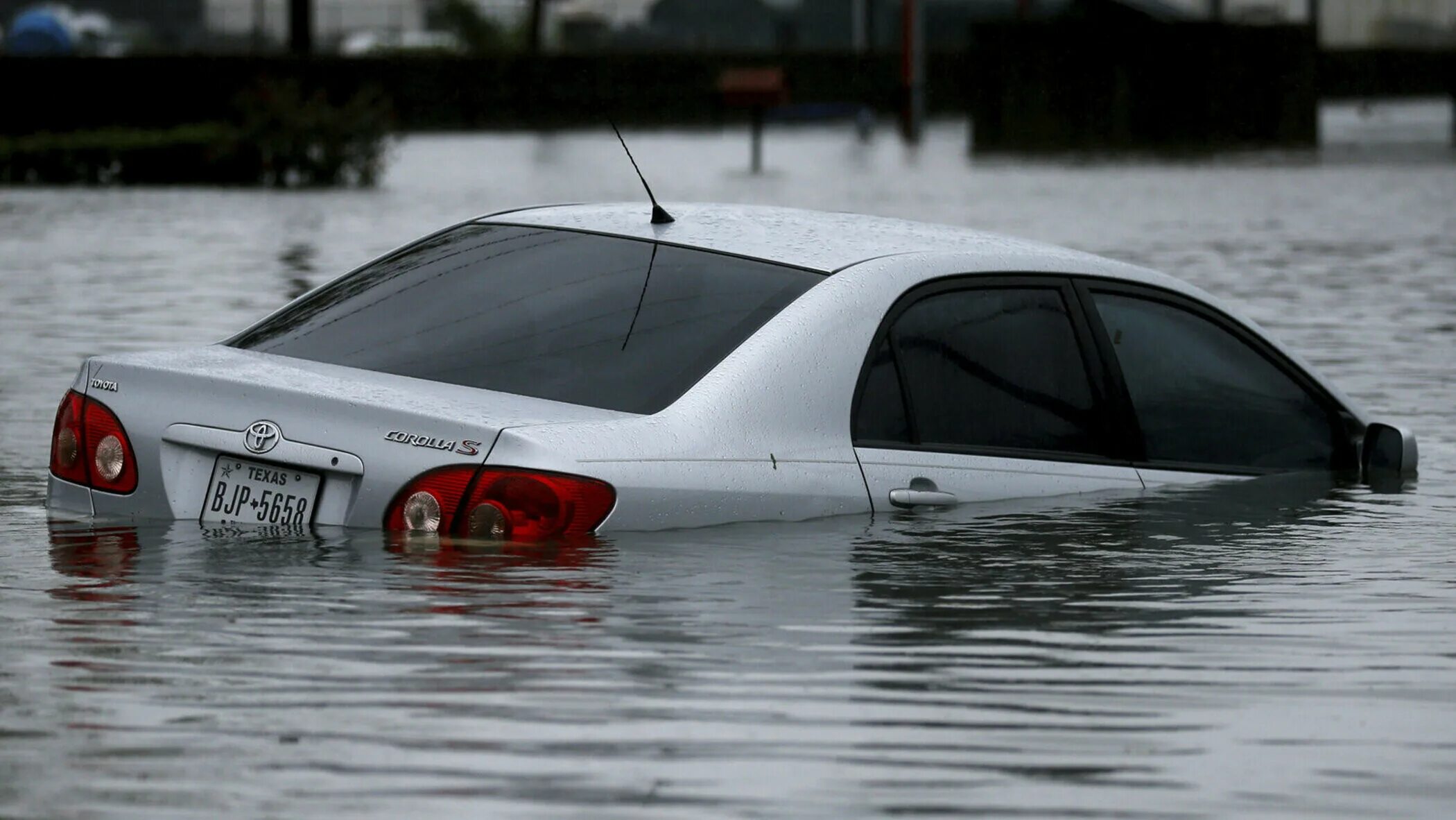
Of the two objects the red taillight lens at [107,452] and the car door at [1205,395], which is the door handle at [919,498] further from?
the red taillight lens at [107,452]

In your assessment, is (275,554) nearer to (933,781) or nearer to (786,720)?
(786,720)

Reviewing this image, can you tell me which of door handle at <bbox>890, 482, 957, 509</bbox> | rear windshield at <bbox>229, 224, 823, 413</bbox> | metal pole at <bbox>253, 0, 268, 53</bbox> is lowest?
door handle at <bbox>890, 482, 957, 509</bbox>

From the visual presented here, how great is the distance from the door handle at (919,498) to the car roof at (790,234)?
0.59 metres

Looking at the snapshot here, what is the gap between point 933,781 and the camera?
4.75 meters

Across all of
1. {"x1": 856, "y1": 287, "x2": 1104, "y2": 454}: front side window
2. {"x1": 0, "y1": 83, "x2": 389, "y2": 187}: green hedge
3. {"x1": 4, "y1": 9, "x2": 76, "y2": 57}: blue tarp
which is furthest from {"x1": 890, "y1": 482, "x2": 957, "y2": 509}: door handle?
{"x1": 4, "y1": 9, "x2": 76, "y2": 57}: blue tarp

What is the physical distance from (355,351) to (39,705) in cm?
186

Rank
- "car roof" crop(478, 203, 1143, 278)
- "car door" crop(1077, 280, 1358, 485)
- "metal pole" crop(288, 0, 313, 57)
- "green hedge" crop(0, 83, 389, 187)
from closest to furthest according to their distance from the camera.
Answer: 1. "car roof" crop(478, 203, 1143, 278)
2. "car door" crop(1077, 280, 1358, 485)
3. "green hedge" crop(0, 83, 389, 187)
4. "metal pole" crop(288, 0, 313, 57)

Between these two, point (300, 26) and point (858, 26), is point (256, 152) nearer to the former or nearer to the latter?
point (300, 26)

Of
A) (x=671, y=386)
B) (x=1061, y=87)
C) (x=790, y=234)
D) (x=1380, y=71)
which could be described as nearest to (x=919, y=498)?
(x=671, y=386)

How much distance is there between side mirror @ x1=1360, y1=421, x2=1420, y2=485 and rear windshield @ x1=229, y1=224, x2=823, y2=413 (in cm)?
222

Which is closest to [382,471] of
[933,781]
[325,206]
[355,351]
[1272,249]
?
[355,351]

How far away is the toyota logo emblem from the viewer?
6.35 metres

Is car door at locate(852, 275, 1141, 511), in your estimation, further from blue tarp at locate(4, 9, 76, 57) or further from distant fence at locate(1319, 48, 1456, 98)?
distant fence at locate(1319, 48, 1456, 98)

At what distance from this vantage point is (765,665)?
567 cm
